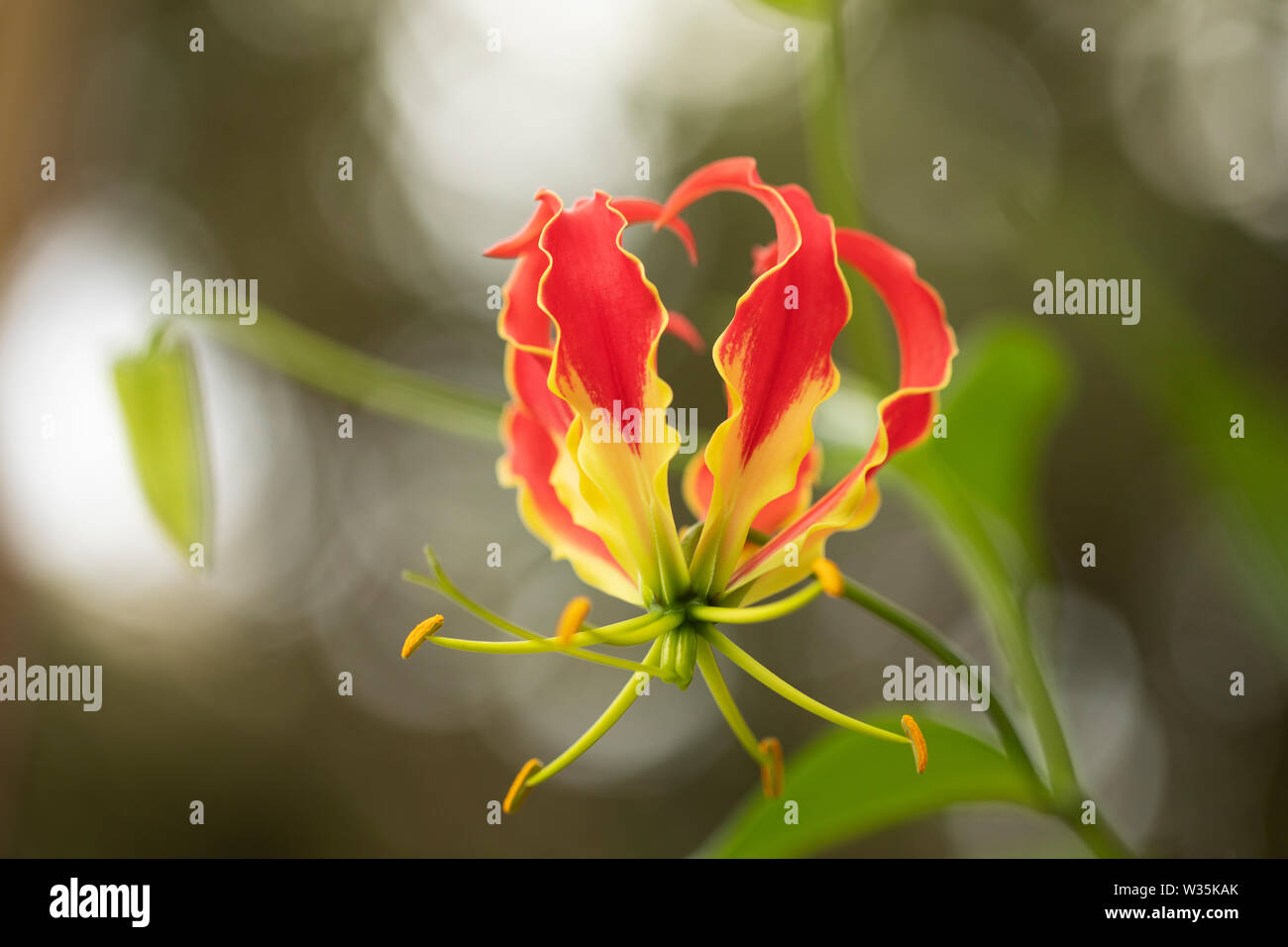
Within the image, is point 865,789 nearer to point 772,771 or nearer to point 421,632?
point 772,771

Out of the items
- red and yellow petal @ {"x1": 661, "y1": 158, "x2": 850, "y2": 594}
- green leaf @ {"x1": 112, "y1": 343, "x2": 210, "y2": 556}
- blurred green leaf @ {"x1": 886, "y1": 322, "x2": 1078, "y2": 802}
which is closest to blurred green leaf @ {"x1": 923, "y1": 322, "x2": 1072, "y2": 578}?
blurred green leaf @ {"x1": 886, "y1": 322, "x2": 1078, "y2": 802}

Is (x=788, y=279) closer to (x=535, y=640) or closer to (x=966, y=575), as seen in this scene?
(x=535, y=640)

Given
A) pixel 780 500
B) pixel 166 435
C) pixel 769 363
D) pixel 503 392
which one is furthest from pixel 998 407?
pixel 503 392

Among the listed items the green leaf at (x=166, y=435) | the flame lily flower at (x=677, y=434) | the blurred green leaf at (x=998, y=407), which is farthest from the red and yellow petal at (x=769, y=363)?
the green leaf at (x=166, y=435)

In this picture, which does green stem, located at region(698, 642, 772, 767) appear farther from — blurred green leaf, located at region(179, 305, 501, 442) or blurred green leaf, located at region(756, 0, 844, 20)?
blurred green leaf, located at region(756, 0, 844, 20)

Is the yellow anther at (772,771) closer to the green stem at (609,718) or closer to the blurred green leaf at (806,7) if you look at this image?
the green stem at (609,718)

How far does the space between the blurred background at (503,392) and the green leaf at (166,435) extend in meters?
0.04

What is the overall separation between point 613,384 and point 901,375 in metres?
0.24

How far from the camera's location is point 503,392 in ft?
10.2

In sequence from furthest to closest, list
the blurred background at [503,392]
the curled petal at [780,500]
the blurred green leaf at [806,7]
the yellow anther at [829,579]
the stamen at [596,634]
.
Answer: the blurred background at [503,392] → the blurred green leaf at [806,7] → the curled petal at [780,500] → the stamen at [596,634] → the yellow anther at [829,579]

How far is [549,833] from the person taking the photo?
472 cm

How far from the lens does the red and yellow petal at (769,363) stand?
28.4 inches
